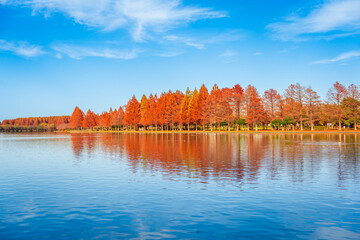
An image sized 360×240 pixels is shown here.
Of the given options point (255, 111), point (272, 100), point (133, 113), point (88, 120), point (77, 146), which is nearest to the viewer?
point (77, 146)

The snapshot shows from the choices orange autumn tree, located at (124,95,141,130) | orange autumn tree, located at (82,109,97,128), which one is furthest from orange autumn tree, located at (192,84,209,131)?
orange autumn tree, located at (82,109,97,128)

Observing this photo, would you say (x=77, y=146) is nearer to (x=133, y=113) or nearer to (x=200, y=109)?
(x=200, y=109)

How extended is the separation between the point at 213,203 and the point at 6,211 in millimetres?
7902

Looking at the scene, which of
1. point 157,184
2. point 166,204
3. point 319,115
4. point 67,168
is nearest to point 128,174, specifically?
point 157,184

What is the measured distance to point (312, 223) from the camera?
925 centimetres

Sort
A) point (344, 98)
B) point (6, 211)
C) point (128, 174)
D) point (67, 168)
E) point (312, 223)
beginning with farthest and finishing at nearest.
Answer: point (344, 98)
point (67, 168)
point (128, 174)
point (6, 211)
point (312, 223)

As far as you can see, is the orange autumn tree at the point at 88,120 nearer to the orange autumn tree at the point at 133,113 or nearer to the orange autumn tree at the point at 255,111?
the orange autumn tree at the point at 133,113

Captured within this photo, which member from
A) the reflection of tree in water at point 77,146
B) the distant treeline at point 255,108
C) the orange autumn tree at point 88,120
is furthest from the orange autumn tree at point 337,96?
the orange autumn tree at point 88,120

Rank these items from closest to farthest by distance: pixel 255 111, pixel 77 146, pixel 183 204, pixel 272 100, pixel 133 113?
pixel 183 204, pixel 77 146, pixel 255 111, pixel 272 100, pixel 133 113

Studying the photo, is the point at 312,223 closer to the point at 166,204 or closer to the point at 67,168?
the point at 166,204

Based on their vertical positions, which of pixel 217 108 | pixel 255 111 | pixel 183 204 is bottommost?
pixel 183 204

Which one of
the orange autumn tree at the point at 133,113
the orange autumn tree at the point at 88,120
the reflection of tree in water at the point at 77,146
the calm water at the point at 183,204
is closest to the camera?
the calm water at the point at 183,204

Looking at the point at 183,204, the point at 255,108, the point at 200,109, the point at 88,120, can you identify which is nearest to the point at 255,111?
the point at 255,108

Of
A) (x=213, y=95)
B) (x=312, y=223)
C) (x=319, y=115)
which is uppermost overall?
(x=213, y=95)
